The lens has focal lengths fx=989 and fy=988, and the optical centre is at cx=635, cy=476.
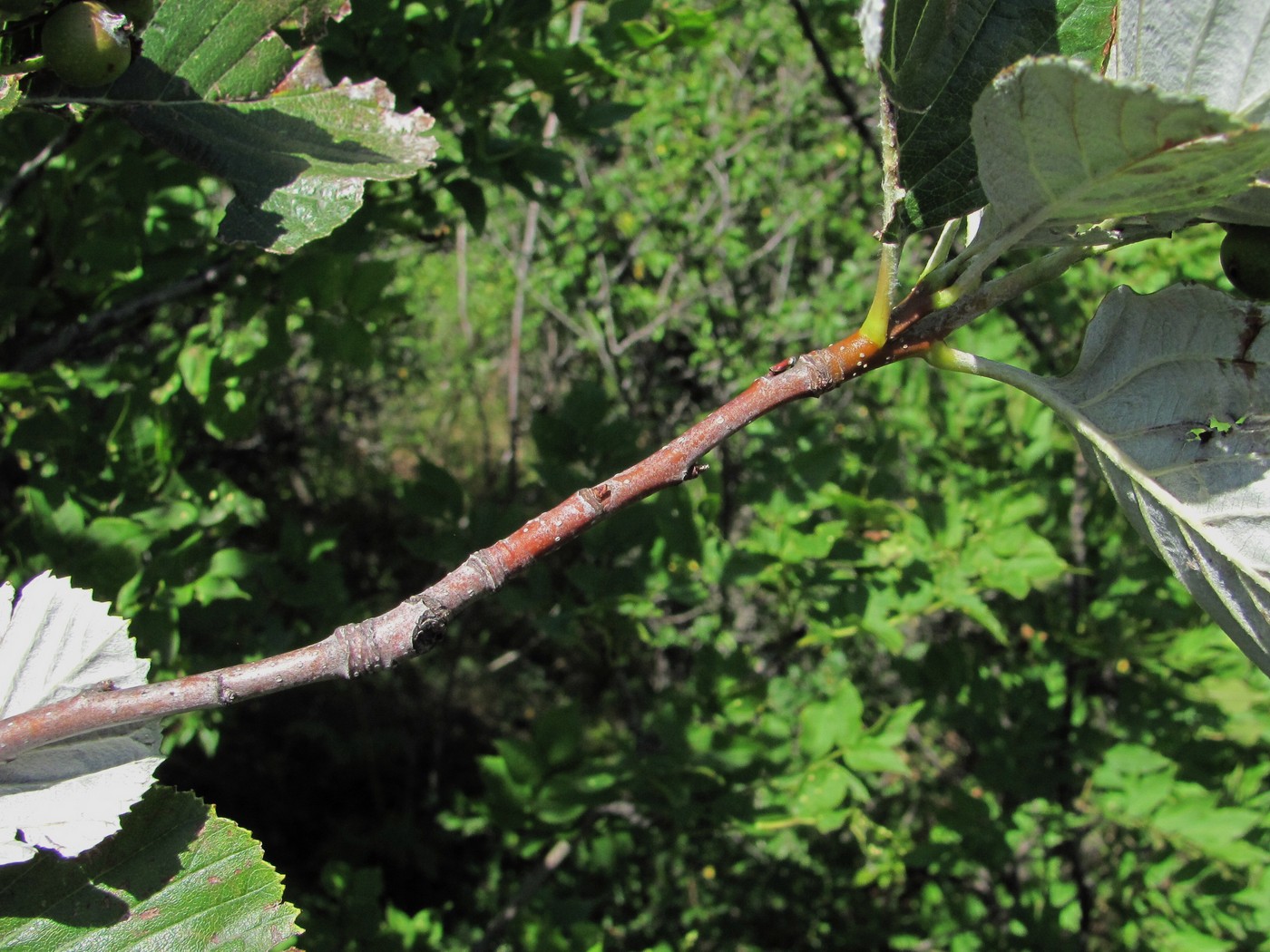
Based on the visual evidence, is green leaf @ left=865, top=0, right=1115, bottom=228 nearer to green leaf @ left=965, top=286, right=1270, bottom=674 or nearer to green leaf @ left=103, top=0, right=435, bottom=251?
green leaf @ left=965, top=286, right=1270, bottom=674

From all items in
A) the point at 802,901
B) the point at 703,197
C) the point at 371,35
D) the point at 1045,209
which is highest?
the point at 703,197

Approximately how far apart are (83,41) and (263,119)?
0.90 feet

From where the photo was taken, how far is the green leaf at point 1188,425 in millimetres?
744

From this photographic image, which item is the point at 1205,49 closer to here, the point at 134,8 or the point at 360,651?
the point at 360,651

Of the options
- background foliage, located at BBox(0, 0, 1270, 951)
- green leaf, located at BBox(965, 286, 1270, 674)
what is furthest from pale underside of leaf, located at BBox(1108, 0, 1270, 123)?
background foliage, located at BBox(0, 0, 1270, 951)

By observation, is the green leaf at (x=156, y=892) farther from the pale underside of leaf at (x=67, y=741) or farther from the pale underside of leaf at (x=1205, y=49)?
the pale underside of leaf at (x=1205, y=49)

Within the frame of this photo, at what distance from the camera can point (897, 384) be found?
8.65ft

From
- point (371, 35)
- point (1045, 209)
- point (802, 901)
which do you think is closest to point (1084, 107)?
point (1045, 209)

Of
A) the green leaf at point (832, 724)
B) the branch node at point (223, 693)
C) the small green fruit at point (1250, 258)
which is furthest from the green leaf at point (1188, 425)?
the green leaf at point (832, 724)

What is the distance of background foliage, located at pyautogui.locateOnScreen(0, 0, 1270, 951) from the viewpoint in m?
1.82

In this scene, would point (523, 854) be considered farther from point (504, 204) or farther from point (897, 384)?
point (504, 204)

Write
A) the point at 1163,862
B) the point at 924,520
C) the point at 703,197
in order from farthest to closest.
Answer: the point at 703,197
the point at 1163,862
the point at 924,520

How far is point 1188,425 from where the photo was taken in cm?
76

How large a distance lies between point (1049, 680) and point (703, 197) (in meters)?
2.38
